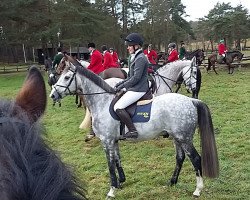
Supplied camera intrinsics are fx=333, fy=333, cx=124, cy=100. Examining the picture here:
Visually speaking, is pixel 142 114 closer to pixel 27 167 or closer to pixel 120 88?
pixel 120 88

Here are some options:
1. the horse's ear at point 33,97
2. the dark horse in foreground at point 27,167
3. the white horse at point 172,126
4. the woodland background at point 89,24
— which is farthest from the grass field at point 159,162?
the woodland background at point 89,24

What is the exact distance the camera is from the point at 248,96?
Answer: 11.4 m

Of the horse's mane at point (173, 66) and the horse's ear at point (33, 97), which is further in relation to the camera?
the horse's mane at point (173, 66)

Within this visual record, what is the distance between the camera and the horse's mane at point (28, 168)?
0.70m

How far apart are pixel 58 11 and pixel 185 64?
65.1ft

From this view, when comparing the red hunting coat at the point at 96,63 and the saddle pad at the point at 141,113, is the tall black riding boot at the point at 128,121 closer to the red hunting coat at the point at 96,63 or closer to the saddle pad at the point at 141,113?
the saddle pad at the point at 141,113

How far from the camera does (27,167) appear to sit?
0.74m

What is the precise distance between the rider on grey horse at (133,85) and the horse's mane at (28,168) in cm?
371

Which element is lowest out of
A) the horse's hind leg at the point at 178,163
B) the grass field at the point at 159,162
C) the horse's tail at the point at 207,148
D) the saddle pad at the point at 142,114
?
the grass field at the point at 159,162

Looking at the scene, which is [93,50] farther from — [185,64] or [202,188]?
[202,188]

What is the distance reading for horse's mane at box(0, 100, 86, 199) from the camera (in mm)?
703

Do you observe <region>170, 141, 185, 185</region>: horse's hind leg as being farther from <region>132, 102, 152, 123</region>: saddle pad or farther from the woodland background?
the woodland background

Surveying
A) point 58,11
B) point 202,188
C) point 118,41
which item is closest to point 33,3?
point 58,11

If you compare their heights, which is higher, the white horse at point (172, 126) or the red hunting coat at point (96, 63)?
the red hunting coat at point (96, 63)
